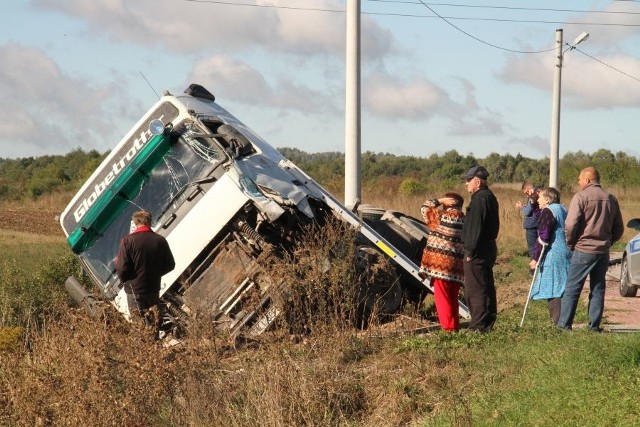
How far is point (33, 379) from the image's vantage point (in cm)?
820

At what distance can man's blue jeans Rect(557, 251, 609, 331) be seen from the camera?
11.0 metres

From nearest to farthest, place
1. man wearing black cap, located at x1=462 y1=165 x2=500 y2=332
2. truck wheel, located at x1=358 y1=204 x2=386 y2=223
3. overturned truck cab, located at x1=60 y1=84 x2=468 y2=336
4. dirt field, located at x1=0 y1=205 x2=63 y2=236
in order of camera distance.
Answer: man wearing black cap, located at x1=462 y1=165 x2=500 y2=332 → overturned truck cab, located at x1=60 y1=84 x2=468 y2=336 → truck wheel, located at x1=358 y1=204 x2=386 y2=223 → dirt field, located at x1=0 y1=205 x2=63 y2=236

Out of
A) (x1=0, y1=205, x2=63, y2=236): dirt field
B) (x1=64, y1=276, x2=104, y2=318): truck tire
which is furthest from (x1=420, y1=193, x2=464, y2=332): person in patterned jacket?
(x1=0, y1=205, x2=63, y2=236): dirt field

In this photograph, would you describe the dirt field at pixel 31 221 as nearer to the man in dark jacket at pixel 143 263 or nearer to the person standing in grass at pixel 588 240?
the man in dark jacket at pixel 143 263

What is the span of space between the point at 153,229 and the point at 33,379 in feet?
13.0

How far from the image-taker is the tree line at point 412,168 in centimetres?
5716

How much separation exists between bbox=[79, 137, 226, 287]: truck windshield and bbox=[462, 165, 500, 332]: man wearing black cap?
3025 millimetres

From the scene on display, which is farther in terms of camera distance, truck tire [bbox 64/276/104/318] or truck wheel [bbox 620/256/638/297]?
truck wheel [bbox 620/256/638/297]

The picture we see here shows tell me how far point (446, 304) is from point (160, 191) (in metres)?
3.62

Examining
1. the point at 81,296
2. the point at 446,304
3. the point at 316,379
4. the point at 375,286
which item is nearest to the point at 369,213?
the point at 375,286

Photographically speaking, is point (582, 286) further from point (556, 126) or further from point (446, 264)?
point (556, 126)

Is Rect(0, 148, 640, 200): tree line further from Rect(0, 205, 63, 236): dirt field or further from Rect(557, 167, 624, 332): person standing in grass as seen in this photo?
Rect(557, 167, 624, 332): person standing in grass

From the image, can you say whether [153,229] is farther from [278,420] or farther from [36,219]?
[36,219]

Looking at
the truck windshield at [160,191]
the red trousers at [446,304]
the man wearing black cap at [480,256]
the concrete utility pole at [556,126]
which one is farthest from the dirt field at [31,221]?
the man wearing black cap at [480,256]
